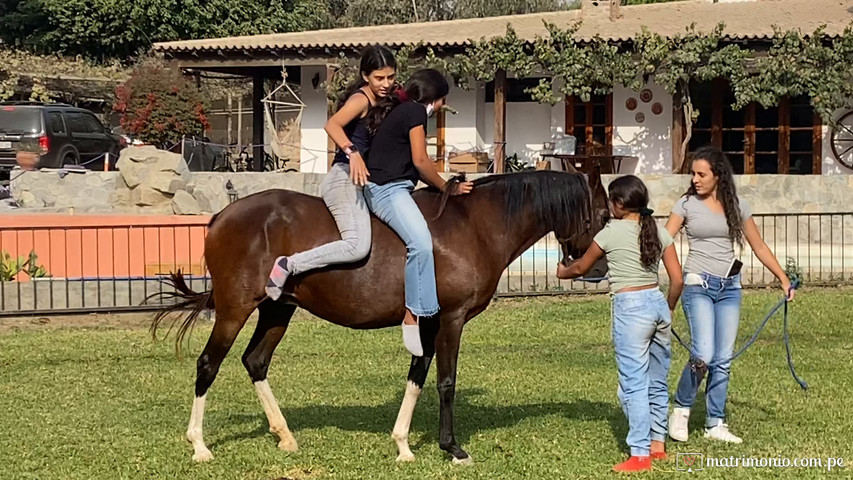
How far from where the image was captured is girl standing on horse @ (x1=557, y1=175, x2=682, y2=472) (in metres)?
6.19

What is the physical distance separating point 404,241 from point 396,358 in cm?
385

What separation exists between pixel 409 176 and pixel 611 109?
17.2 m

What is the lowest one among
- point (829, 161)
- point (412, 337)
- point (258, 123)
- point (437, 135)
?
point (412, 337)

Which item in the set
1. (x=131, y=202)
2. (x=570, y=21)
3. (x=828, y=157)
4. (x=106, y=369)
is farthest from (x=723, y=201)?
(x=570, y=21)

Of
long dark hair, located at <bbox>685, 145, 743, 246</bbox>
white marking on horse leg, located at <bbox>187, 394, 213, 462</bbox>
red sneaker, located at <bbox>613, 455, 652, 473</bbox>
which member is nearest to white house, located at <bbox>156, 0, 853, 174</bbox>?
long dark hair, located at <bbox>685, 145, 743, 246</bbox>

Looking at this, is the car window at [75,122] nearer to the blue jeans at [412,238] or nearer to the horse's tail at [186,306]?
the horse's tail at [186,306]

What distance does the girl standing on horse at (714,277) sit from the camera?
684 centimetres

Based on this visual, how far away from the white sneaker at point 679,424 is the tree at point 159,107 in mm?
19603

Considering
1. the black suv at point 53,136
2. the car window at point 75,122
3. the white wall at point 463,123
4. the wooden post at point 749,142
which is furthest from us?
the car window at point 75,122

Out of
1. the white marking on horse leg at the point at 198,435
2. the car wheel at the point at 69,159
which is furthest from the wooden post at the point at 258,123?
the white marking on horse leg at the point at 198,435

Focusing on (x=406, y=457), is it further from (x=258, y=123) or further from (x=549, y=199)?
(x=258, y=123)

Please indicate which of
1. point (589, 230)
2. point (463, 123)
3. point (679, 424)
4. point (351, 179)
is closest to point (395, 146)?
point (351, 179)

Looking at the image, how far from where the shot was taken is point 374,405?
27.1ft

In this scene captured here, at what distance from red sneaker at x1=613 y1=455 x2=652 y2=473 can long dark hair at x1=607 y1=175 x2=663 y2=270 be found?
1.09 m
